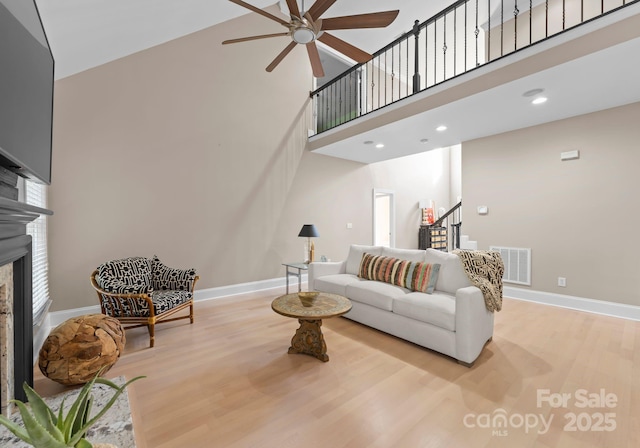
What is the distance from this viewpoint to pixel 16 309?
66.6 inches

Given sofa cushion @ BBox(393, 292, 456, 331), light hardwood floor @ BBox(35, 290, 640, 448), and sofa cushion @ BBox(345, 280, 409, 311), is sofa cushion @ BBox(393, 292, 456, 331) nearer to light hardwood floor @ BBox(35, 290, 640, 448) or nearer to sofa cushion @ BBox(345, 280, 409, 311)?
sofa cushion @ BBox(345, 280, 409, 311)

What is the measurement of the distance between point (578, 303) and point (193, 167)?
5815mm

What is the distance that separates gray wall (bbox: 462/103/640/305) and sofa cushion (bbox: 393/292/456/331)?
2.50 meters

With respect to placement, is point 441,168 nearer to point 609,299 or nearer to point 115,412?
point 609,299

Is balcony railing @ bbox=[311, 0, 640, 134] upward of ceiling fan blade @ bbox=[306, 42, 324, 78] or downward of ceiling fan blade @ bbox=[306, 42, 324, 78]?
upward

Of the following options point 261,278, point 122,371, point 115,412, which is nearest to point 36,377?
point 122,371

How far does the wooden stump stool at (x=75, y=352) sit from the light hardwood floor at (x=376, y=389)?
0.98 ft

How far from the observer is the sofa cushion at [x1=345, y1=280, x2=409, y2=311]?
2.96 meters

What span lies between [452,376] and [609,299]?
308 centimetres

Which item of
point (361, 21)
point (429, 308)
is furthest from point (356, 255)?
point (361, 21)

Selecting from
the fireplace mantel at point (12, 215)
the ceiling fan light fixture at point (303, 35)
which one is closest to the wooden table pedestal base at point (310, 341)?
the fireplace mantel at point (12, 215)

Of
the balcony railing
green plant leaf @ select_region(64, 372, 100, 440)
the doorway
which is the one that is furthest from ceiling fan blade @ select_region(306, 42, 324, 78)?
the doorway

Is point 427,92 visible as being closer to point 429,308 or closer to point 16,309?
point 429,308

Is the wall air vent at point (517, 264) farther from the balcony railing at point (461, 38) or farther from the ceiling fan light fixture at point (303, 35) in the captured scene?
the ceiling fan light fixture at point (303, 35)
